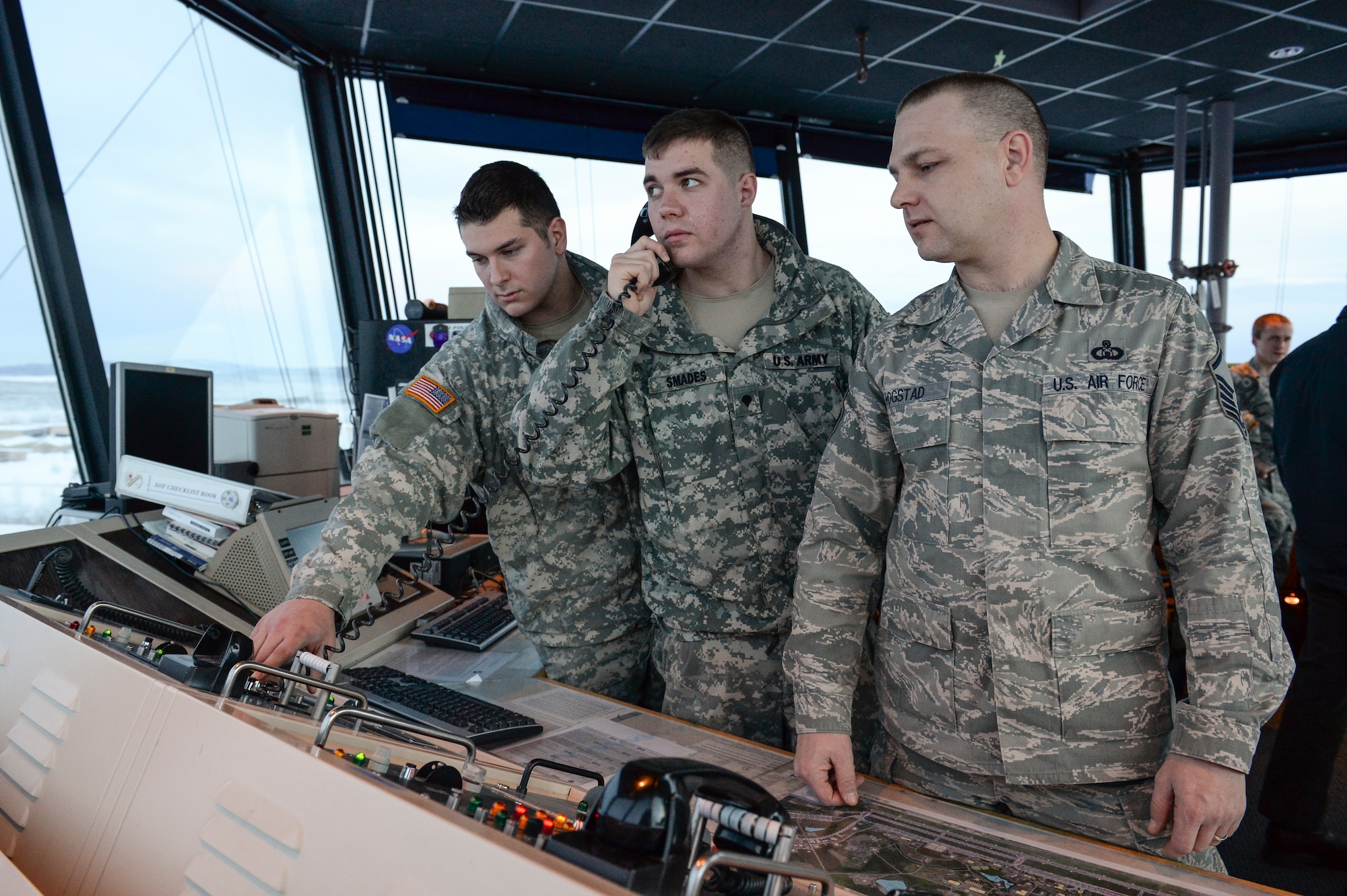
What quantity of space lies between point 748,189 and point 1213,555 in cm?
99

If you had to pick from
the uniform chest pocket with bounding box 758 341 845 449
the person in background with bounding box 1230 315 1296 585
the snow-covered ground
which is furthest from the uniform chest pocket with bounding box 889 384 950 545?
the person in background with bounding box 1230 315 1296 585

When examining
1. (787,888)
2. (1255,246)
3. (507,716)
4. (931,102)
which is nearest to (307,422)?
(507,716)

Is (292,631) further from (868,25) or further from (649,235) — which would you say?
(868,25)

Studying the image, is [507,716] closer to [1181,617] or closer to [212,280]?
[1181,617]

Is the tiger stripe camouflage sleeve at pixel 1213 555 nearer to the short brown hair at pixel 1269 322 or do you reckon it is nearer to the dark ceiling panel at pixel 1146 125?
the short brown hair at pixel 1269 322

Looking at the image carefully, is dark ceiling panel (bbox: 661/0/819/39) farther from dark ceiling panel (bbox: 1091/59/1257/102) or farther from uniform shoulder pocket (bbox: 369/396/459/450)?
uniform shoulder pocket (bbox: 369/396/459/450)

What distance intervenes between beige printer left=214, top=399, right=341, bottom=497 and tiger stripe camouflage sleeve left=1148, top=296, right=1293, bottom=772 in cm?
214

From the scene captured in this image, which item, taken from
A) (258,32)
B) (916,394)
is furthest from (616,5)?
(916,394)

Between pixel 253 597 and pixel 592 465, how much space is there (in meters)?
0.81

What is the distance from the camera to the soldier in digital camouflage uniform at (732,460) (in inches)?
62.6

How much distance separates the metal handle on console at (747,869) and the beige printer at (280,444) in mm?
2186

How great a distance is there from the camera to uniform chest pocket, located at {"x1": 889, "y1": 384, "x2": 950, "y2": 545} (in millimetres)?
1182

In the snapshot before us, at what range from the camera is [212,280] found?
144 inches

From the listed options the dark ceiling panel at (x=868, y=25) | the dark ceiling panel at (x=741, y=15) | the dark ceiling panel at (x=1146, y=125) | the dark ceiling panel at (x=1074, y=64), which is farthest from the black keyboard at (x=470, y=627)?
the dark ceiling panel at (x=1146, y=125)
